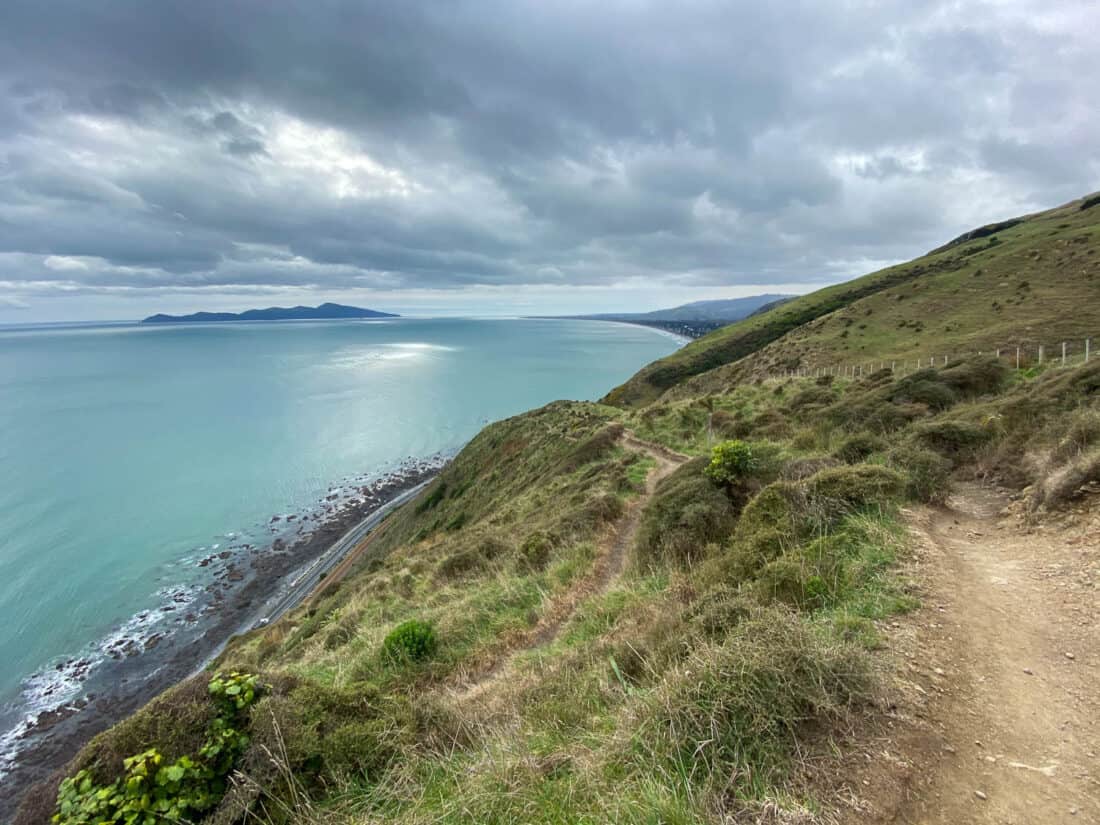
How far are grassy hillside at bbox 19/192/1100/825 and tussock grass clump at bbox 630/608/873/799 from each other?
18 millimetres

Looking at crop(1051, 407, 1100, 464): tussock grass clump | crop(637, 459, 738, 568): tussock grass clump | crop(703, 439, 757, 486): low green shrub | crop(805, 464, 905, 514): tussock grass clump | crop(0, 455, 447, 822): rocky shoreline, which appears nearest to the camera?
crop(1051, 407, 1100, 464): tussock grass clump

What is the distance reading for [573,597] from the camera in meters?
9.27

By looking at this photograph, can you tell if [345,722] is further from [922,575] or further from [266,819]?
[922,575]

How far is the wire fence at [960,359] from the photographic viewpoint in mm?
19875

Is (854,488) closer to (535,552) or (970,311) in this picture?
(535,552)

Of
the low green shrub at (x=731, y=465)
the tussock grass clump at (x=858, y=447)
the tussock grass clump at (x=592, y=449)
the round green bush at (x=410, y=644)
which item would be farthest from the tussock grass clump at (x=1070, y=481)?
the tussock grass clump at (x=592, y=449)

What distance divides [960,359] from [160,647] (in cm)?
4445

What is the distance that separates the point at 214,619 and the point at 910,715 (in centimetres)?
3837

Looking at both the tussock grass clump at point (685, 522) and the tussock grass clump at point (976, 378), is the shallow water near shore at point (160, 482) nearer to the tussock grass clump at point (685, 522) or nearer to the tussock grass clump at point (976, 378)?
the tussock grass clump at point (685, 522)

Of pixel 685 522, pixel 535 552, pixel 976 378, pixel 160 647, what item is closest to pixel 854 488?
pixel 685 522

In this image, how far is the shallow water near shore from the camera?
30156 mm

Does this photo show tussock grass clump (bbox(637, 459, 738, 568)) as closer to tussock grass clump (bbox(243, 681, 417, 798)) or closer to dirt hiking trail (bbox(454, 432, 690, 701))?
dirt hiking trail (bbox(454, 432, 690, 701))

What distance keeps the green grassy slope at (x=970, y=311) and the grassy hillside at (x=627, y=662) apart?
83.7 feet

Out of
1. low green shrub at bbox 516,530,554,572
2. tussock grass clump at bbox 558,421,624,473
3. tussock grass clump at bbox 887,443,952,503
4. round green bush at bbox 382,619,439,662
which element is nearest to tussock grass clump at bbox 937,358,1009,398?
tussock grass clump at bbox 887,443,952,503
